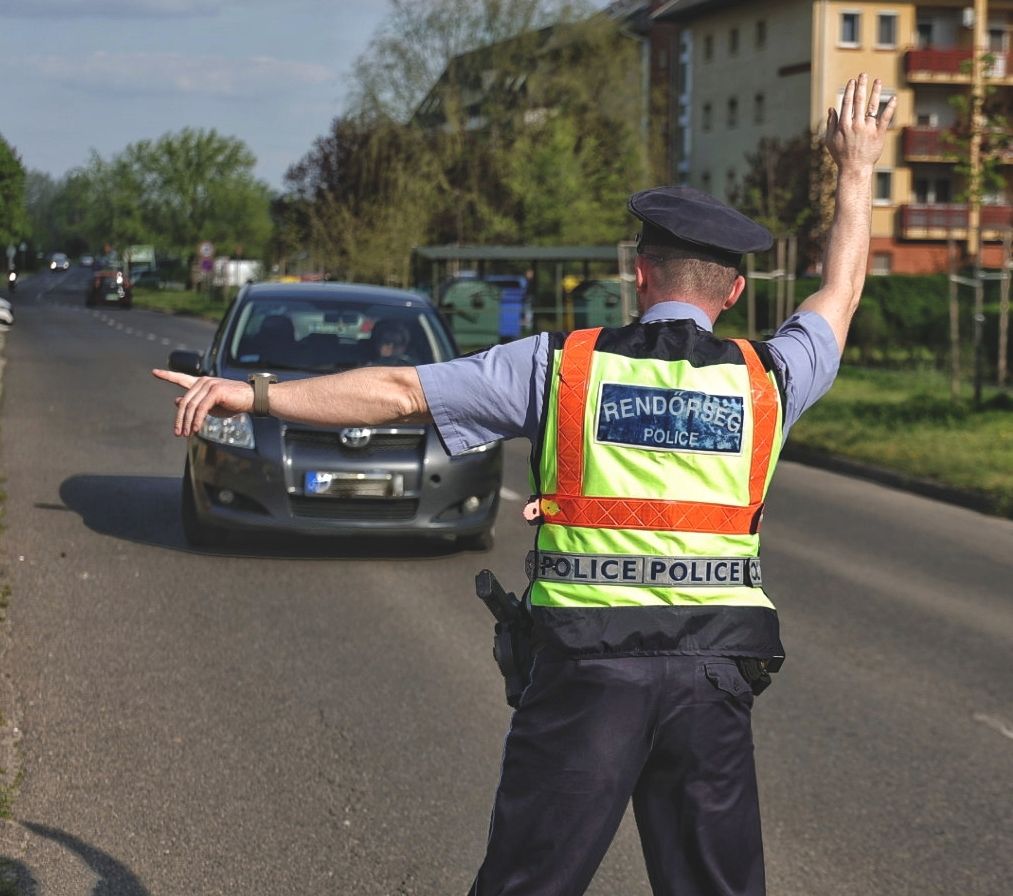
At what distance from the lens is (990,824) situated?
17.3 feet

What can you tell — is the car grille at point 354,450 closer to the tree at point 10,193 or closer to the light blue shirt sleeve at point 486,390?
the light blue shirt sleeve at point 486,390

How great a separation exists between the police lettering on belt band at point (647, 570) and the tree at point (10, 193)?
5711 cm

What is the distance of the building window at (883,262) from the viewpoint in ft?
214

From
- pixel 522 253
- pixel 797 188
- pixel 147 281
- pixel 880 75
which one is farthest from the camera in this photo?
pixel 147 281

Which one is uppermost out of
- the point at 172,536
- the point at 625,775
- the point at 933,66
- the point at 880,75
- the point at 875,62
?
the point at 875,62

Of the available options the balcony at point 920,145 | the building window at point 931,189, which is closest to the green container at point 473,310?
the balcony at point 920,145

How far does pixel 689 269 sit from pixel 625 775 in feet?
3.01

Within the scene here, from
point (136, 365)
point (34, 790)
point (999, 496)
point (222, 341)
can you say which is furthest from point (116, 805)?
point (136, 365)

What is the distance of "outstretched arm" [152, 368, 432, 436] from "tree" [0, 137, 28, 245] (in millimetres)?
56812

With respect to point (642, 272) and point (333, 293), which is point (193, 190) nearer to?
point (333, 293)

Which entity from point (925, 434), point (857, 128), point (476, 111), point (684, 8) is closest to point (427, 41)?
Answer: point (476, 111)

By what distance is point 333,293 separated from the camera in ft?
37.1

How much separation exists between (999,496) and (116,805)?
32.7ft

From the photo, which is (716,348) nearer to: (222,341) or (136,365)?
(222,341)
